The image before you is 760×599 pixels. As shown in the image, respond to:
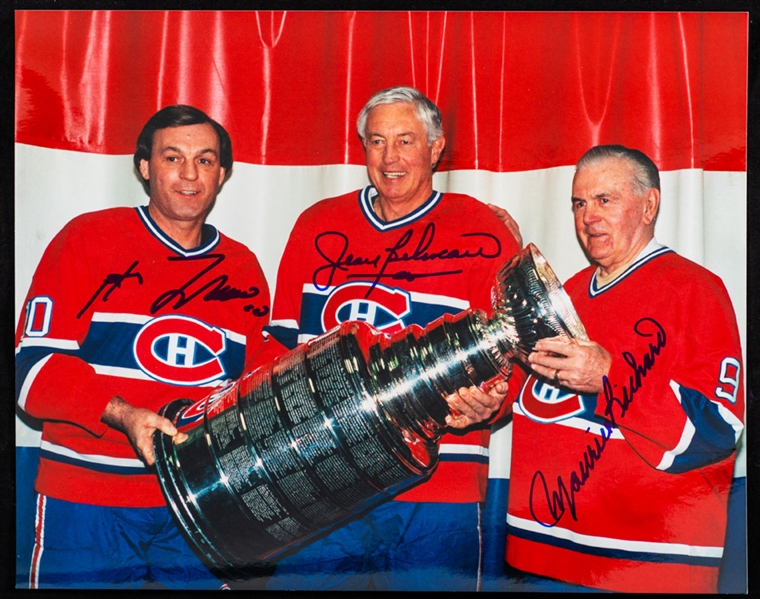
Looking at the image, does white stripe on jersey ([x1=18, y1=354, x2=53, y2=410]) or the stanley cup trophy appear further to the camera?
white stripe on jersey ([x1=18, y1=354, x2=53, y2=410])

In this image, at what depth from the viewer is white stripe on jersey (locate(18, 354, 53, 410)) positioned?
169 centimetres

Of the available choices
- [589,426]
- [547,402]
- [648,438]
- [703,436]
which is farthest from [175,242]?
[703,436]

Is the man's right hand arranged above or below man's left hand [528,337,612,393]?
below

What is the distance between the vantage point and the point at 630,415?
1.65m

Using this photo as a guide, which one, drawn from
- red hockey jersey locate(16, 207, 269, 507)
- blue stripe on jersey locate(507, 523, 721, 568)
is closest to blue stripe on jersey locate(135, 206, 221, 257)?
red hockey jersey locate(16, 207, 269, 507)

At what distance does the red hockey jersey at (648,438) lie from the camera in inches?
64.9

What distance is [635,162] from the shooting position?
67.1 inches

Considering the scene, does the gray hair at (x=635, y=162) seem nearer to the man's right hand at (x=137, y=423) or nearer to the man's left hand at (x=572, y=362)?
the man's left hand at (x=572, y=362)

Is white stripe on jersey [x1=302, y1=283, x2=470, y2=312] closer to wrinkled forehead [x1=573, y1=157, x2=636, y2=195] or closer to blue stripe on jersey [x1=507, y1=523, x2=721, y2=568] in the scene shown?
wrinkled forehead [x1=573, y1=157, x2=636, y2=195]

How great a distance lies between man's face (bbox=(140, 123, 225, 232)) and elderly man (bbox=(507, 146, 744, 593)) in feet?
2.72

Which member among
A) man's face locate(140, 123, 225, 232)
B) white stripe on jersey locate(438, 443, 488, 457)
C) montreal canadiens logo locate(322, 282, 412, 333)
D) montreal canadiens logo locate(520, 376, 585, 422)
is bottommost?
white stripe on jersey locate(438, 443, 488, 457)

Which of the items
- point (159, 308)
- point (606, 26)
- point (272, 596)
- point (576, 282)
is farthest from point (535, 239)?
point (272, 596)

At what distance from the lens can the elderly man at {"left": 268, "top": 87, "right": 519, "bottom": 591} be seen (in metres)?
1.68
